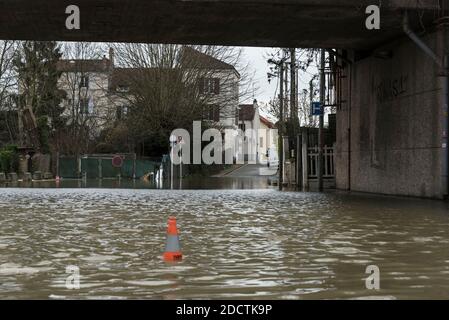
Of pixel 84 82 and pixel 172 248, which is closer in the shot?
pixel 172 248

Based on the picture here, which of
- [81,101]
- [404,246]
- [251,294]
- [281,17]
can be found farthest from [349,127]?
[81,101]

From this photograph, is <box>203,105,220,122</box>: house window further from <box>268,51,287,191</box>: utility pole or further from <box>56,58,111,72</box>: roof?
<box>56,58,111,72</box>: roof

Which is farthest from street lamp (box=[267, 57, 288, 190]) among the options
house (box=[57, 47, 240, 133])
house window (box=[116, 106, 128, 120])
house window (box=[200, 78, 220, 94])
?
house window (box=[116, 106, 128, 120])

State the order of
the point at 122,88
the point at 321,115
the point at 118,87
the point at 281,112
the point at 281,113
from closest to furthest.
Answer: the point at 321,115, the point at 281,113, the point at 281,112, the point at 122,88, the point at 118,87

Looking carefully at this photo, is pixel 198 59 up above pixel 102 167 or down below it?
above

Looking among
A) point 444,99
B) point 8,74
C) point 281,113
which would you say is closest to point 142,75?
point 8,74

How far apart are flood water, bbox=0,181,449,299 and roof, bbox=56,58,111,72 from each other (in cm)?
4490

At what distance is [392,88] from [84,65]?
135ft

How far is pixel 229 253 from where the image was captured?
8734 mm

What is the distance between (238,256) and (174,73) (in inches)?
1526

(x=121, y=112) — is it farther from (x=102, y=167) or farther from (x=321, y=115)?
(x=321, y=115)

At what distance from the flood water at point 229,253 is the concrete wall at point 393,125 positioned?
4.54 meters

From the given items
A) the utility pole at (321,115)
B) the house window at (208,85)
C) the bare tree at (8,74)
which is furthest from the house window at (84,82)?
the utility pole at (321,115)

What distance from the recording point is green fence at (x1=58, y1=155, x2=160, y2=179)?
4819 cm
